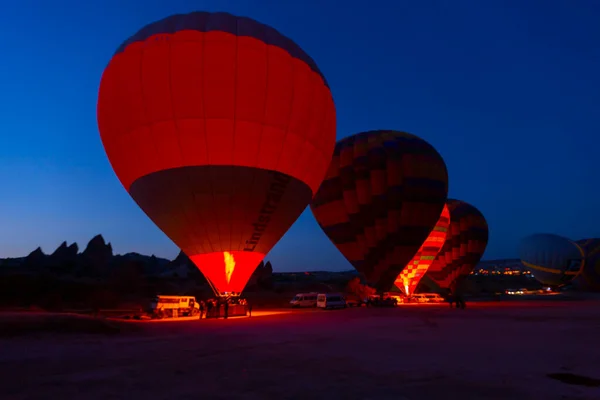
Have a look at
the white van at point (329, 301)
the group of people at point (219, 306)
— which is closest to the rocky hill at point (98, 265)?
the white van at point (329, 301)

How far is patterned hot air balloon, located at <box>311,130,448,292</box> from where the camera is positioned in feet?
98.1

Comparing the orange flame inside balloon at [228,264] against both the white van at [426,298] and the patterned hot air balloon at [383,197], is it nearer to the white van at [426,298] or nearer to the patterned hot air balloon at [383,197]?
the patterned hot air balloon at [383,197]

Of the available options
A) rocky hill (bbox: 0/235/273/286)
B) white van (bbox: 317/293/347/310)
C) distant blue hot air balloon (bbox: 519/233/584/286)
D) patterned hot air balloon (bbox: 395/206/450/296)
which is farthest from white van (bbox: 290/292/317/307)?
distant blue hot air balloon (bbox: 519/233/584/286)

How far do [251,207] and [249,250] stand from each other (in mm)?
2000

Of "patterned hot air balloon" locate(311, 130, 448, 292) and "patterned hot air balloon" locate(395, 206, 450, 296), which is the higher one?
"patterned hot air balloon" locate(311, 130, 448, 292)

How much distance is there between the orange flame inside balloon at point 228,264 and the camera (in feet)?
59.1

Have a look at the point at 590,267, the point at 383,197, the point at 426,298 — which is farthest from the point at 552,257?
the point at 383,197

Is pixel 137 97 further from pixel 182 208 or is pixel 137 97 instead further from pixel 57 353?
pixel 57 353

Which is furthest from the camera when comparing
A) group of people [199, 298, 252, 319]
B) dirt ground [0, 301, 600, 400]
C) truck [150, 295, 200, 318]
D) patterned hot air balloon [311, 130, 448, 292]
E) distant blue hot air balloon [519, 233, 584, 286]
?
distant blue hot air balloon [519, 233, 584, 286]

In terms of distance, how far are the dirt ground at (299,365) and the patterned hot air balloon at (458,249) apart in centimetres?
3086

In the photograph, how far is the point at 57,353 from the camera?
9.42 metres

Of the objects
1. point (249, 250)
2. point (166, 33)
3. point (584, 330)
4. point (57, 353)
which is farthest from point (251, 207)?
point (584, 330)

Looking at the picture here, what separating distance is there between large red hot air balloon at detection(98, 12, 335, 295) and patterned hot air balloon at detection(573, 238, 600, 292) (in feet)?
180

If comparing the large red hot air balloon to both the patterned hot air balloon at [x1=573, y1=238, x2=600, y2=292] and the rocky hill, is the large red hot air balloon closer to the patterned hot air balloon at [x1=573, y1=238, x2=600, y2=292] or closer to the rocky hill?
the rocky hill
